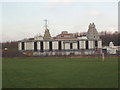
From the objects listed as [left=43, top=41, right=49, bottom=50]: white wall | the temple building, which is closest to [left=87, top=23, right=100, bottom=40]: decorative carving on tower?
the temple building

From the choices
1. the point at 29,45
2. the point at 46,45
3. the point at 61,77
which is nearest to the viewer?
the point at 61,77

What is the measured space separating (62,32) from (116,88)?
46.1m

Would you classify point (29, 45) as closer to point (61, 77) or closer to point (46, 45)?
point (46, 45)

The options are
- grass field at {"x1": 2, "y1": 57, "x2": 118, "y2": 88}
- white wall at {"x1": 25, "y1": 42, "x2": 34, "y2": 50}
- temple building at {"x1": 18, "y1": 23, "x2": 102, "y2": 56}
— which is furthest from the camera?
white wall at {"x1": 25, "y1": 42, "x2": 34, "y2": 50}

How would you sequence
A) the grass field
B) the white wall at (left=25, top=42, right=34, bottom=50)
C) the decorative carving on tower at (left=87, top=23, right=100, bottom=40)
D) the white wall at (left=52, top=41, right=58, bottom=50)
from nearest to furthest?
the grass field
the white wall at (left=52, top=41, right=58, bottom=50)
the white wall at (left=25, top=42, right=34, bottom=50)
the decorative carving on tower at (left=87, top=23, right=100, bottom=40)

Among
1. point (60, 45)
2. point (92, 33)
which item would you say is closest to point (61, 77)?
point (60, 45)

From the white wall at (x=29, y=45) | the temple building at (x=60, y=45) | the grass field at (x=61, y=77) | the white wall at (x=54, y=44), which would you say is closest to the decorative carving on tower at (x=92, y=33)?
the temple building at (x=60, y=45)

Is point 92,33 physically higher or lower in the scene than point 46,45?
higher

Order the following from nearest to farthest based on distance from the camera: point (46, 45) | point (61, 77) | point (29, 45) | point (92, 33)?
point (61, 77) < point (46, 45) < point (29, 45) < point (92, 33)

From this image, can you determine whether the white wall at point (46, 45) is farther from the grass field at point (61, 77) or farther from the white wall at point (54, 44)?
the grass field at point (61, 77)

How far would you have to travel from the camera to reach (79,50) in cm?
4559

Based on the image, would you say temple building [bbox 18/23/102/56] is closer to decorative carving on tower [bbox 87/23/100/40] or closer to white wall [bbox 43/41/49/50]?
white wall [bbox 43/41/49/50]

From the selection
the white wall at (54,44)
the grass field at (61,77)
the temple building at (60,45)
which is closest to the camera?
the grass field at (61,77)

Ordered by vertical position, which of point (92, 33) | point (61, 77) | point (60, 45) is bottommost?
point (61, 77)
